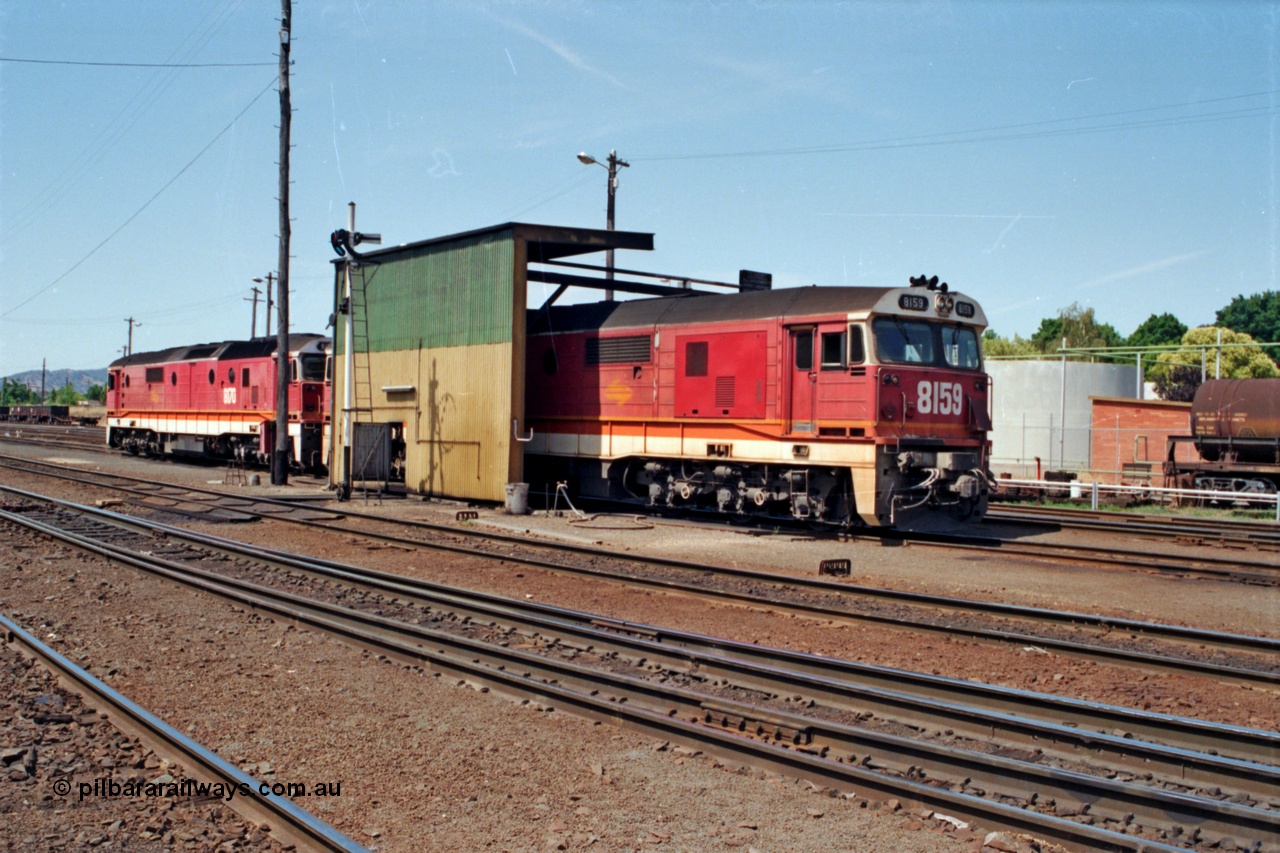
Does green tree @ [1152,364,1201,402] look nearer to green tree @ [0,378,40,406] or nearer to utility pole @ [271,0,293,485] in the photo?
utility pole @ [271,0,293,485]

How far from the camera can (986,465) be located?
18.3 m

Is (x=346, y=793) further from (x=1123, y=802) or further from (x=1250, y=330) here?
(x=1250, y=330)

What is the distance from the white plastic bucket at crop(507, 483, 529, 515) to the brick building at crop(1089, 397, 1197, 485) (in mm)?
20053

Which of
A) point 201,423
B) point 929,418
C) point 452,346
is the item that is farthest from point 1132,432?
point 201,423

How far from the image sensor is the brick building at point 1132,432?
1313 inches

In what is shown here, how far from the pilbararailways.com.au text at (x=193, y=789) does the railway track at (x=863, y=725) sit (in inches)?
84.1

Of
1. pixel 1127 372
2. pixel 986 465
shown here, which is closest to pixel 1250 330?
pixel 1127 372

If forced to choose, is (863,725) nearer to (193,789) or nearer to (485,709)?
(485,709)

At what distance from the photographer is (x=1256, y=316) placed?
107m

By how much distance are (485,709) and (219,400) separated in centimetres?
3135

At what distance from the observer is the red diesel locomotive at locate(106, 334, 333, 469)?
106 feet

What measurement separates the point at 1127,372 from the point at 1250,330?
233ft

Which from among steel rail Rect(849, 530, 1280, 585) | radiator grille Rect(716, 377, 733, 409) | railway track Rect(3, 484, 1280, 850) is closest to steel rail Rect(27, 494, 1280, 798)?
railway track Rect(3, 484, 1280, 850)

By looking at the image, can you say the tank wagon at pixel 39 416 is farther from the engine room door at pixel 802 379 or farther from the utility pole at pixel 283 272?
the engine room door at pixel 802 379
